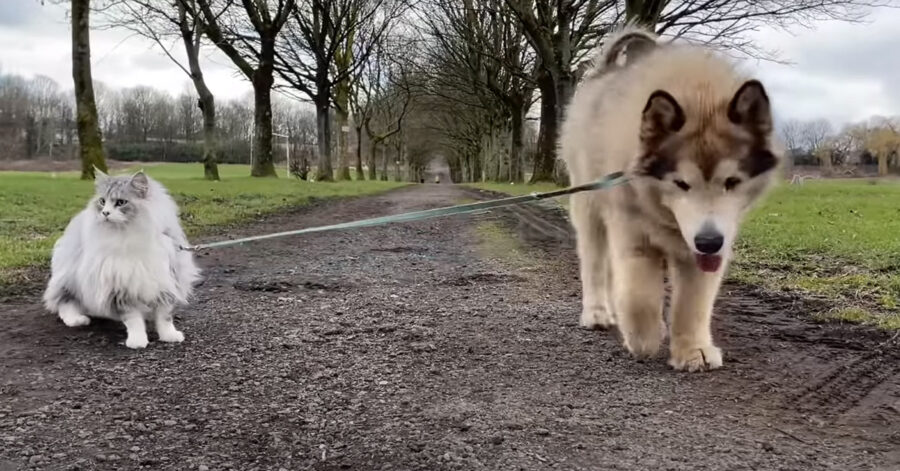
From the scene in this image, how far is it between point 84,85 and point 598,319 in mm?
17561

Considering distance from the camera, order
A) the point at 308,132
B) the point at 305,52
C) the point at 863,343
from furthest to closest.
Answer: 1. the point at 308,132
2. the point at 305,52
3. the point at 863,343

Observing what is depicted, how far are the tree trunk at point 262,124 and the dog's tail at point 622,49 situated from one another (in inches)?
940

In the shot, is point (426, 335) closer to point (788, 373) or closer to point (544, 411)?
point (544, 411)

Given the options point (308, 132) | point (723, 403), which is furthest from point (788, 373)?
point (308, 132)

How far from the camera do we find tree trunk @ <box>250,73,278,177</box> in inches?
1072

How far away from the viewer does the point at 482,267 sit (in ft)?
23.9

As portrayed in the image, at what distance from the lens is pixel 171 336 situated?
14.1 feet

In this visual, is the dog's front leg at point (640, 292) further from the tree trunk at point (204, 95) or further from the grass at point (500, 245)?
the tree trunk at point (204, 95)

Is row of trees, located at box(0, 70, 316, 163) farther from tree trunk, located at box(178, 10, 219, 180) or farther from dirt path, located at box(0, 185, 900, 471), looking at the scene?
dirt path, located at box(0, 185, 900, 471)

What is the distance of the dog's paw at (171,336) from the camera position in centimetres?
428

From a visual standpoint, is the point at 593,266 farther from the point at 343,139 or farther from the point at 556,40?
the point at 343,139

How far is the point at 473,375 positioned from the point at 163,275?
7.27ft

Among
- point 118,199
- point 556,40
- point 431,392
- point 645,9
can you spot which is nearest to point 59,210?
point 118,199

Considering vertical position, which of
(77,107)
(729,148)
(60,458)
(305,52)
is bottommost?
(60,458)
